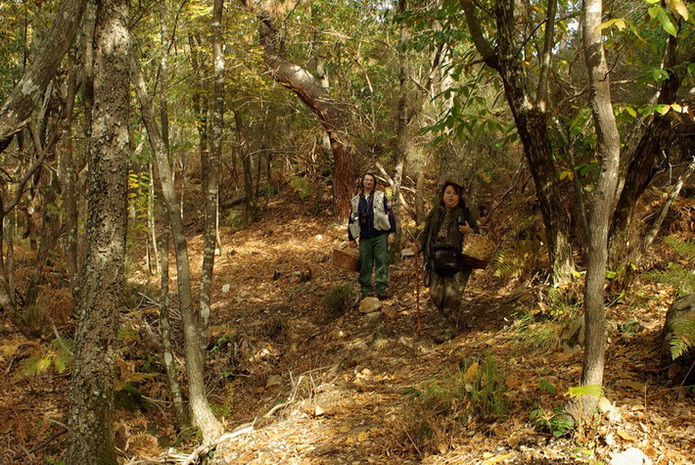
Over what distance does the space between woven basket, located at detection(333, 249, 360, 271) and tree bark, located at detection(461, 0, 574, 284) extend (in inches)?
129

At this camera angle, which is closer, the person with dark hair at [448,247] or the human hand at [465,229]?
the human hand at [465,229]

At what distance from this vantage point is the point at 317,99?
38.6 feet

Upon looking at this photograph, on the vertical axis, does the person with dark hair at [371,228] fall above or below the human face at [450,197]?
below

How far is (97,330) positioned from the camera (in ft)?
11.8

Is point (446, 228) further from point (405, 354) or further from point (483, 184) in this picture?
point (483, 184)

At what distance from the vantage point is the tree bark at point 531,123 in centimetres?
529

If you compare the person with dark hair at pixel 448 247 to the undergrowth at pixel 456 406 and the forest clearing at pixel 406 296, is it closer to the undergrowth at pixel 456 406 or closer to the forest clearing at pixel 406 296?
the forest clearing at pixel 406 296

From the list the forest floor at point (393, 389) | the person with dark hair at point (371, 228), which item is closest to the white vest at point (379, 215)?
the person with dark hair at point (371, 228)

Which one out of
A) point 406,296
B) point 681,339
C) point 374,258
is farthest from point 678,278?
point 374,258

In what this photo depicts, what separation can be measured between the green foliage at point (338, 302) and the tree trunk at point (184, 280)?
11.0 feet

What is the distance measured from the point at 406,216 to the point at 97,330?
408 inches

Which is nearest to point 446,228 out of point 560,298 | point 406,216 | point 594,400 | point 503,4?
point 560,298

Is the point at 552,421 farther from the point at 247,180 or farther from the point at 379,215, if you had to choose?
the point at 247,180

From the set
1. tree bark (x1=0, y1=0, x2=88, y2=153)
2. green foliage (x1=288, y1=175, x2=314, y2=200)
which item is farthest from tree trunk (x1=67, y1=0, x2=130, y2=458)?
green foliage (x1=288, y1=175, x2=314, y2=200)
